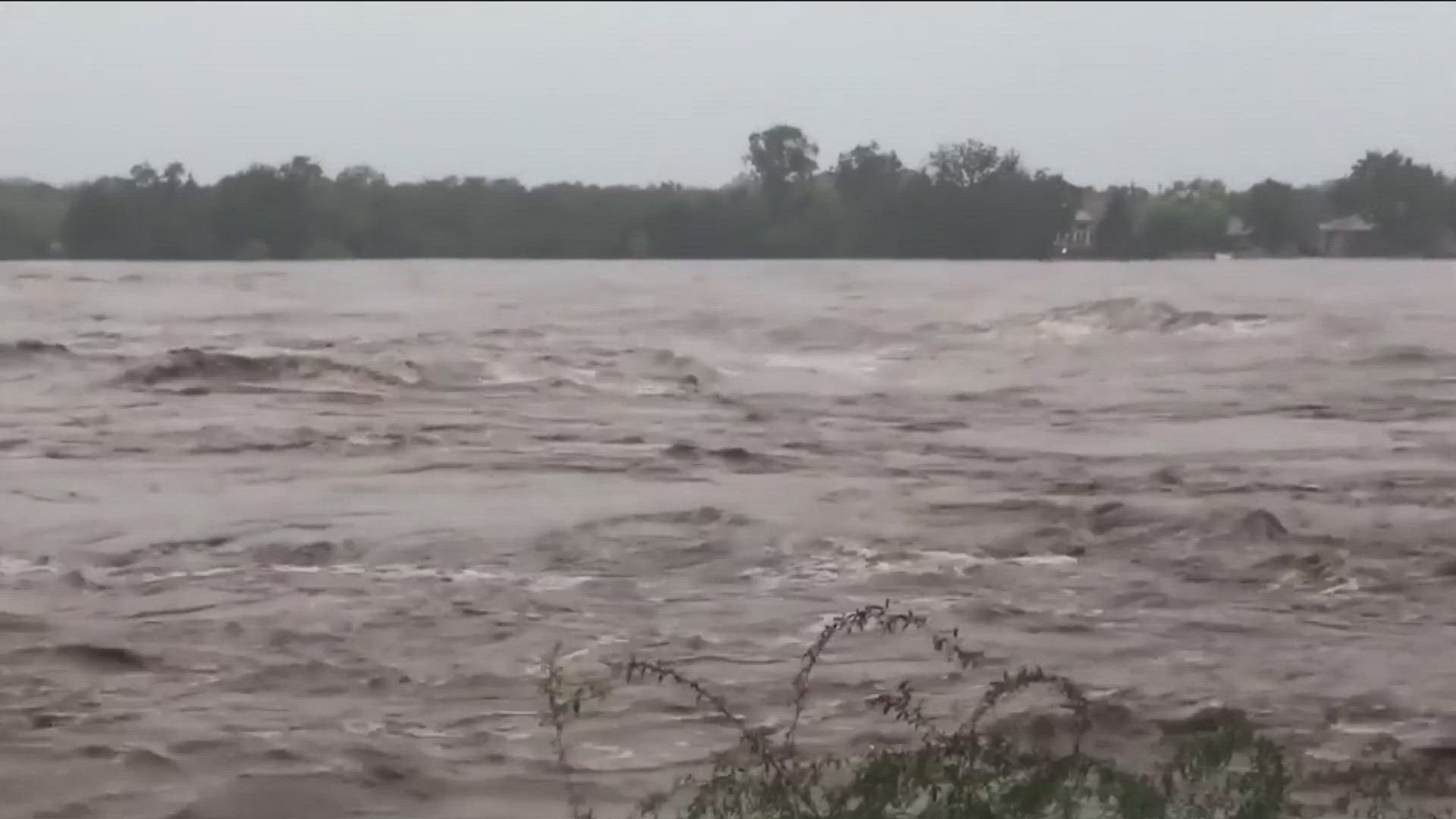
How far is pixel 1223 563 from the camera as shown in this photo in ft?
16.7

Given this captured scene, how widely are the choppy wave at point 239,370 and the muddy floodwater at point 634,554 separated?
0.05 metres

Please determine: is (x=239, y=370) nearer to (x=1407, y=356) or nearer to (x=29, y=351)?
(x=29, y=351)

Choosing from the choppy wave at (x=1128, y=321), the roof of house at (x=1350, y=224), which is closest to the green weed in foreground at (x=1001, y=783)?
the roof of house at (x=1350, y=224)

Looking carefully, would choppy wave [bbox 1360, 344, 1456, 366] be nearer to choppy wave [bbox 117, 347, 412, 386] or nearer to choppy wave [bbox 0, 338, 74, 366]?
choppy wave [bbox 117, 347, 412, 386]

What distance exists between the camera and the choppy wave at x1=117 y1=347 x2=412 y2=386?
1134cm

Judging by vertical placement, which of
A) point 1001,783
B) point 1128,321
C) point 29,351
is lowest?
point 29,351

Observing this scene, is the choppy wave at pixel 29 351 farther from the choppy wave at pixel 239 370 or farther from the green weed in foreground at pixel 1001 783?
the green weed in foreground at pixel 1001 783

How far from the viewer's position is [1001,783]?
2.28 meters

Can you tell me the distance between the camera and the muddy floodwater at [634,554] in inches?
129

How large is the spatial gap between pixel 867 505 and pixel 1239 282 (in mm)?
20548

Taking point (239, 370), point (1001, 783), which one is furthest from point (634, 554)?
point (239, 370)

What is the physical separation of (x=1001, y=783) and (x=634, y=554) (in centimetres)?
300

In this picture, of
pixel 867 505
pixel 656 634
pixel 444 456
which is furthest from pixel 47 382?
pixel 656 634

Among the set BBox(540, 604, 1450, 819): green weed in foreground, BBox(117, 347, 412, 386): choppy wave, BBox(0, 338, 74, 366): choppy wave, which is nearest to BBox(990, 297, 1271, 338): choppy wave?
BBox(117, 347, 412, 386): choppy wave
